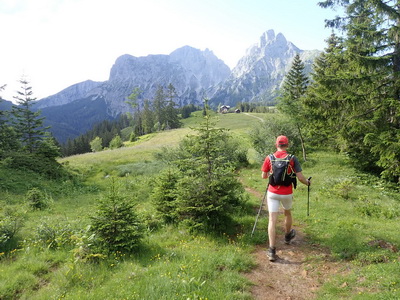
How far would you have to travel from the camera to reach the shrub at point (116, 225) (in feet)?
21.9

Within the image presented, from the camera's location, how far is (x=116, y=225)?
22.5ft

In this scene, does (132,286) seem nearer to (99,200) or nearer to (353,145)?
(99,200)

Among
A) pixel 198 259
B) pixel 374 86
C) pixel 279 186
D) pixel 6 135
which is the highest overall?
pixel 374 86

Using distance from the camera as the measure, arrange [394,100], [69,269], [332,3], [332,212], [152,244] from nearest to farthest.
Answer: [69,269] → [152,244] → [332,212] → [394,100] → [332,3]

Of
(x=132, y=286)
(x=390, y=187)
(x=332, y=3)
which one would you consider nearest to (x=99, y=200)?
(x=132, y=286)

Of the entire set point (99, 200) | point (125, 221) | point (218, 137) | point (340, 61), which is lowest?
point (125, 221)

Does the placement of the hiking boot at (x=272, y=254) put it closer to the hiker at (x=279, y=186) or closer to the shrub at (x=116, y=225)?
the hiker at (x=279, y=186)

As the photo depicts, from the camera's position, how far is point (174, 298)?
15.1 ft

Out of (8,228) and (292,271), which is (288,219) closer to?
(292,271)

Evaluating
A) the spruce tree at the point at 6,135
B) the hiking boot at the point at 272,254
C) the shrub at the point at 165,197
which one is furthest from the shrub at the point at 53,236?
the spruce tree at the point at 6,135

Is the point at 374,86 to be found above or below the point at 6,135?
above

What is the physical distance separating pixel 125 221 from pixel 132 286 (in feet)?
6.85

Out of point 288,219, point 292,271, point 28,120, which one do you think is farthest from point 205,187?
point 28,120

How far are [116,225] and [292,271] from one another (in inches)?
195
